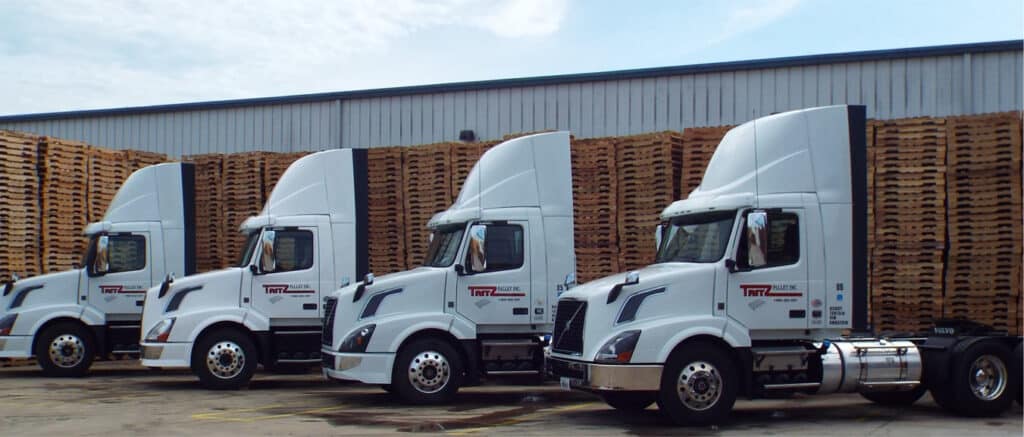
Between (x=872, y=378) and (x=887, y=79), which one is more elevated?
(x=887, y=79)

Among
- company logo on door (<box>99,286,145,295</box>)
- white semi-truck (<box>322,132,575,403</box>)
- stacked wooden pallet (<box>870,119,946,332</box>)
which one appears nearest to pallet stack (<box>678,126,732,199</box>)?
stacked wooden pallet (<box>870,119,946,332</box>)

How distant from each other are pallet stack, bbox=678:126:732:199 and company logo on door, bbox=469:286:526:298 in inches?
173

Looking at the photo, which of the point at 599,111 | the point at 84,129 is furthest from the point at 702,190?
the point at 84,129

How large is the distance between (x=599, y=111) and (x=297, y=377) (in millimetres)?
8455

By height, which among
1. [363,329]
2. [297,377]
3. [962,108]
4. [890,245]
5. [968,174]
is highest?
[962,108]

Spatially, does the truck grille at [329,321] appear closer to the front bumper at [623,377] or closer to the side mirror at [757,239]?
the front bumper at [623,377]

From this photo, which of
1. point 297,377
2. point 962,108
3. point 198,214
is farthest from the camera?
point 198,214

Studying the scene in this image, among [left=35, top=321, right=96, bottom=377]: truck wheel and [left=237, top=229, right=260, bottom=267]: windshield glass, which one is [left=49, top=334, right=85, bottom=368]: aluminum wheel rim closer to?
[left=35, top=321, right=96, bottom=377]: truck wheel

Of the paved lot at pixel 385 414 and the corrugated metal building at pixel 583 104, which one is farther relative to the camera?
the corrugated metal building at pixel 583 104

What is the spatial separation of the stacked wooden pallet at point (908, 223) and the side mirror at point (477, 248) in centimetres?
576

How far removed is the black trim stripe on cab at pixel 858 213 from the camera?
11.9m

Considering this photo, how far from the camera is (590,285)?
1215 cm

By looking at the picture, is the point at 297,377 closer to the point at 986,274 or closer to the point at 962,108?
the point at 986,274

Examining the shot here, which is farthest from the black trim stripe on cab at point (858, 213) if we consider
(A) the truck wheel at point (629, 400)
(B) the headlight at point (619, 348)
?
(B) the headlight at point (619, 348)
